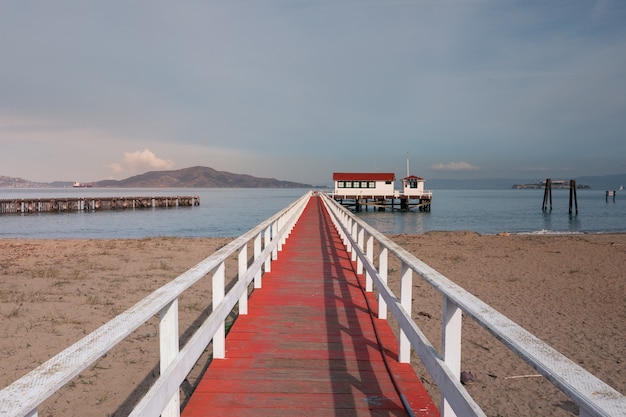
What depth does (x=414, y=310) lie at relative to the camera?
9.67 m

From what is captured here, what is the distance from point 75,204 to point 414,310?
6663cm

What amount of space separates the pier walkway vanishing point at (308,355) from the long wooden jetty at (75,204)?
6165 cm

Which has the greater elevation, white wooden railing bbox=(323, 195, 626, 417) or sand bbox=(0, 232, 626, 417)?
white wooden railing bbox=(323, 195, 626, 417)

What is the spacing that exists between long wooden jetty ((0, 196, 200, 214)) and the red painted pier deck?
61.2m

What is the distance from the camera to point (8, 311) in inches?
345

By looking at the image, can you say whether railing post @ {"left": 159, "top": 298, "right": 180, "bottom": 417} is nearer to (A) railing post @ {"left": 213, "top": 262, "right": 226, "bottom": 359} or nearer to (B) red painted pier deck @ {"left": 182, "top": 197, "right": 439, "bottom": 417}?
(B) red painted pier deck @ {"left": 182, "top": 197, "right": 439, "bottom": 417}

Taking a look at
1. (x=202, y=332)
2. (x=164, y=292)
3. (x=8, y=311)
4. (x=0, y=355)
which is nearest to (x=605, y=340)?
(x=202, y=332)

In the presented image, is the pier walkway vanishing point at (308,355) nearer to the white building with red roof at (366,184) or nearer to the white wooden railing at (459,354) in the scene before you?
the white wooden railing at (459,354)

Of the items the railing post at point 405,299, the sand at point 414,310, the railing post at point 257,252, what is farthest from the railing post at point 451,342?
the railing post at point 257,252

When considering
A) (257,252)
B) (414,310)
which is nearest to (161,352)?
(257,252)

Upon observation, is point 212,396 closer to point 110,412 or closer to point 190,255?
point 110,412

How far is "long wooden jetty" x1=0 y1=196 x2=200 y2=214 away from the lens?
5688 centimetres

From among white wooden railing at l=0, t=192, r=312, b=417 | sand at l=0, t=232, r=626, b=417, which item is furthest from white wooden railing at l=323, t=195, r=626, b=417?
sand at l=0, t=232, r=626, b=417

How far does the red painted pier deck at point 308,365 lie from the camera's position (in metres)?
3.45
